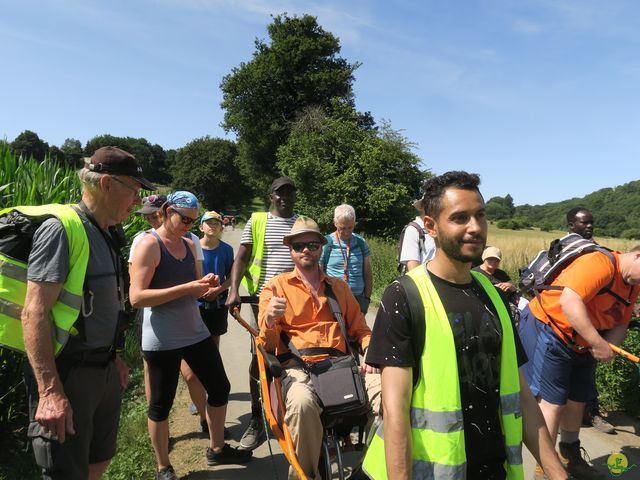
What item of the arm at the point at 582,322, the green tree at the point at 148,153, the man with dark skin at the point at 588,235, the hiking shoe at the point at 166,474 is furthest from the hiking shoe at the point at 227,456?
the green tree at the point at 148,153

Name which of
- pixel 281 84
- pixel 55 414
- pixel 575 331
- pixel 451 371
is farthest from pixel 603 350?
pixel 281 84

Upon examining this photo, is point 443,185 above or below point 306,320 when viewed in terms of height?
above

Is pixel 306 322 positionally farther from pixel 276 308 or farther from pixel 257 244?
pixel 257 244

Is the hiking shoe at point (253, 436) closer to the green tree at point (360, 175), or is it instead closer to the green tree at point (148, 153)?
the green tree at point (360, 175)

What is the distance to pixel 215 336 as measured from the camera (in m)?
5.00

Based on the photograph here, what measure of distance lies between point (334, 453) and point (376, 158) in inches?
829

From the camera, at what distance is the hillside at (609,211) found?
3441 cm

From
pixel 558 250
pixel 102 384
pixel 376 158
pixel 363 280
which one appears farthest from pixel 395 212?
pixel 102 384

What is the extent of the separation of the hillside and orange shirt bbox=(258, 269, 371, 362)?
31.5 meters

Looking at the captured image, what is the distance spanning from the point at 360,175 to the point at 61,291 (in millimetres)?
22096

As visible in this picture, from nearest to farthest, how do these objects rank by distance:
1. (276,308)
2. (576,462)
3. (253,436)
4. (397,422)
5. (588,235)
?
1. (397,422)
2. (276,308)
3. (576,462)
4. (253,436)
5. (588,235)

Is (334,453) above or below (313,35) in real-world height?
below

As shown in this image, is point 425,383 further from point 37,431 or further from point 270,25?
point 270,25

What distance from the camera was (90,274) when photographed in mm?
2268
